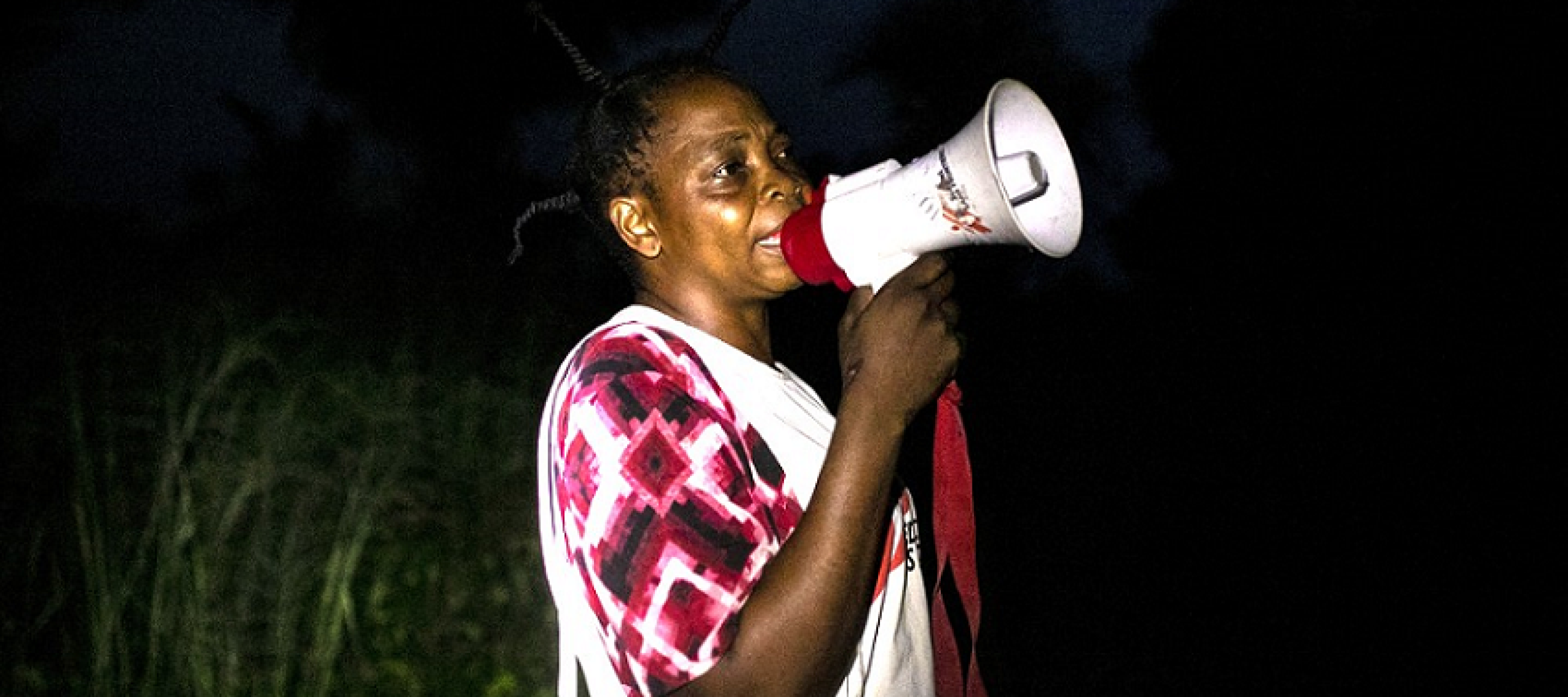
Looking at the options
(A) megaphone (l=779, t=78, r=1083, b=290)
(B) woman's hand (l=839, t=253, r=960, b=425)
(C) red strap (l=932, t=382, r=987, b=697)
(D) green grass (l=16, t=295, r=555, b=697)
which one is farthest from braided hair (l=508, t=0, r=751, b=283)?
(D) green grass (l=16, t=295, r=555, b=697)

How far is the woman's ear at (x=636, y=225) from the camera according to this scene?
5.74 ft

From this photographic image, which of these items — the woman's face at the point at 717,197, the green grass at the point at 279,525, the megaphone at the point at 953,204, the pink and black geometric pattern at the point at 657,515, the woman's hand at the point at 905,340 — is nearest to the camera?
the pink and black geometric pattern at the point at 657,515

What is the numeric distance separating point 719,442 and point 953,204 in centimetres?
46

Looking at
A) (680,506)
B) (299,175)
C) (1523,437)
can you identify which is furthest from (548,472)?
(1523,437)

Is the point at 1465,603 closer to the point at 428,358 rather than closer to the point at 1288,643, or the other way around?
the point at 1288,643

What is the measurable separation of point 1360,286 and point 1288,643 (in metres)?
4.27

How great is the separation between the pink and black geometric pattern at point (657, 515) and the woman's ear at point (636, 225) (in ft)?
1.21

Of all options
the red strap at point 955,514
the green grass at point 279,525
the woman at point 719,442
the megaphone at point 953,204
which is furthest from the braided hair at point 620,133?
the green grass at point 279,525


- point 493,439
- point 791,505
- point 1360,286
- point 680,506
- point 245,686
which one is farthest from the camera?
point 1360,286

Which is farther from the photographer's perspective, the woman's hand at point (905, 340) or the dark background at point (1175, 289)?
the dark background at point (1175, 289)

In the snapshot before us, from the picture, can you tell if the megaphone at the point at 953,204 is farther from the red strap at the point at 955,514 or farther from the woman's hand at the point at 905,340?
the red strap at the point at 955,514

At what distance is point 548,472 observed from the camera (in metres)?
1.45

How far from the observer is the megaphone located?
157 cm

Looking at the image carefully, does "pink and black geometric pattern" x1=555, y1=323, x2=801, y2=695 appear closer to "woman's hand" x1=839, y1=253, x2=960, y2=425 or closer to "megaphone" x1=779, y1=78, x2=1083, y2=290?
"woman's hand" x1=839, y1=253, x2=960, y2=425
